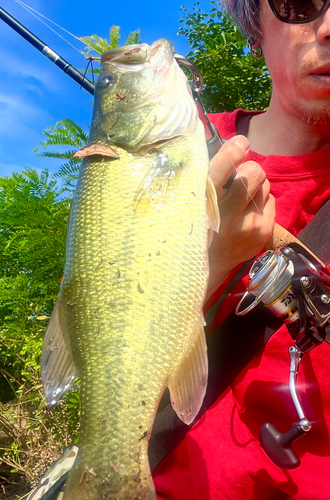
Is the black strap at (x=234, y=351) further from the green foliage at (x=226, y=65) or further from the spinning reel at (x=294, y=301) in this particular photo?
the green foliage at (x=226, y=65)

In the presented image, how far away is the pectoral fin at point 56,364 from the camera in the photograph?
3.60ft

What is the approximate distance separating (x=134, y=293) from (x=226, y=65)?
5.42 metres

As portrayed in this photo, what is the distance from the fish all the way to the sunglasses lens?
0.81 meters

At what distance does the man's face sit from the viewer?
167 centimetres

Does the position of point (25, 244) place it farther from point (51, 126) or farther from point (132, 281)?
point (132, 281)

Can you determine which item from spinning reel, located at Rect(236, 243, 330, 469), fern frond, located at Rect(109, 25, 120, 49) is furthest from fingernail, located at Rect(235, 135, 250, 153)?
fern frond, located at Rect(109, 25, 120, 49)

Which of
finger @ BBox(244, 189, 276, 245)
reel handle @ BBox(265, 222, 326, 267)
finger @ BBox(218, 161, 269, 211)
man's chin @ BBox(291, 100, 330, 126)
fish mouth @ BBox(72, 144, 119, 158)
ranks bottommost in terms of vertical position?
reel handle @ BBox(265, 222, 326, 267)

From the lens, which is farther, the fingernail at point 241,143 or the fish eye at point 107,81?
the fish eye at point 107,81

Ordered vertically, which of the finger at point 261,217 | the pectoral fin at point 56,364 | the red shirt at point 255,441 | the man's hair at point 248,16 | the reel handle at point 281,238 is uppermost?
the man's hair at point 248,16

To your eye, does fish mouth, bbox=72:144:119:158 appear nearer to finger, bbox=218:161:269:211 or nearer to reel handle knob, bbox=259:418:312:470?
finger, bbox=218:161:269:211

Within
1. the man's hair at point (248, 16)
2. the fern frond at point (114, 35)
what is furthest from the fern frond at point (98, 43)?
the man's hair at point (248, 16)

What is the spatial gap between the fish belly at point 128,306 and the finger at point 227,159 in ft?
0.20

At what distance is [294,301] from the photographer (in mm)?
1317

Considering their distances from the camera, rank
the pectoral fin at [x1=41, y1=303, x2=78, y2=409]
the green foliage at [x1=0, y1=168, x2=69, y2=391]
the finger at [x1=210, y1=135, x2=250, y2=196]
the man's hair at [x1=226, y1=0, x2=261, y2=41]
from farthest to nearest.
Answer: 1. the green foliage at [x1=0, y1=168, x2=69, y2=391]
2. the man's hair at [x1=226, y1=0, x2=261, y2=41]
3. the finger at [x1=210, y1=135, x2=250, y2=196]
4. the pectoral fin at [x1=41, y1=303, x2=78, y2=409]
